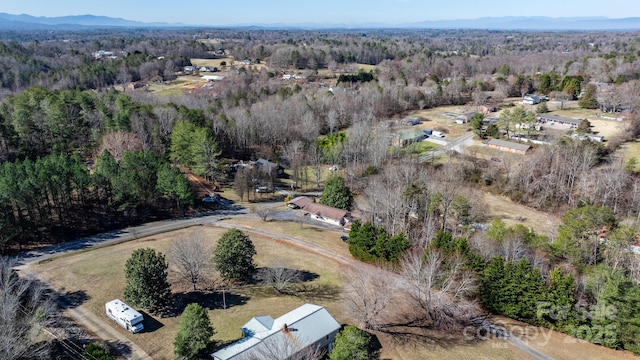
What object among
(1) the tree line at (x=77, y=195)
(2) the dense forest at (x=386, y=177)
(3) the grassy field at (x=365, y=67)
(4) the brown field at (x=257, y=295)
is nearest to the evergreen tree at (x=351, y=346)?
(4) the brown field at (x=257, y=295)

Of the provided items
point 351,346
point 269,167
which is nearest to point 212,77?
point 269,167

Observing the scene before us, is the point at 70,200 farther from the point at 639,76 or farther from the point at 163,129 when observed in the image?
the point at 639,76

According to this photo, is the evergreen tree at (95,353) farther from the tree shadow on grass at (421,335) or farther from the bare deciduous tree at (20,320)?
the tree shadow on grass at (421,335)

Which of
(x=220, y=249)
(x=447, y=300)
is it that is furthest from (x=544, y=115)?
(x=220, y=249)

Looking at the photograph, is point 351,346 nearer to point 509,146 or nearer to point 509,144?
point 509,146

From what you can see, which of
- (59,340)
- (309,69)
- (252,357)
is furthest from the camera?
(309,69)
